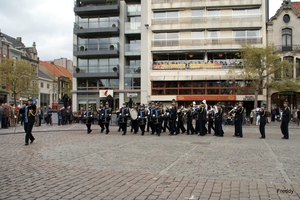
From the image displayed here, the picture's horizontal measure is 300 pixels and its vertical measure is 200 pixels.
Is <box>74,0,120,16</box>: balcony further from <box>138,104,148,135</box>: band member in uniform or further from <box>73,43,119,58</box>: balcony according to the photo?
<box>138,104,148,135</box>: band member in uniform

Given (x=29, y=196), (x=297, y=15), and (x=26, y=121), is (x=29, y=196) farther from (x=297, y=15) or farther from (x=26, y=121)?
(x=297, y=15)

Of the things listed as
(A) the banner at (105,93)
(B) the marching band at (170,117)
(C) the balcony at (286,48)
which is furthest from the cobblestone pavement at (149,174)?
(A) the banner at (105,93)

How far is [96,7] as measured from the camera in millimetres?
44250

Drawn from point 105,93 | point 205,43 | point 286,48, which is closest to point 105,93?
point 105,93

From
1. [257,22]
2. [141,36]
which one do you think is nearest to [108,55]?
[141,36]

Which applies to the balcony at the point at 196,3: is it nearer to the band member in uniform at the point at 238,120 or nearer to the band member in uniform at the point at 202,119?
the band member in uniform at the point at 202,119

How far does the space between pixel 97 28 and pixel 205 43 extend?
48.8ft

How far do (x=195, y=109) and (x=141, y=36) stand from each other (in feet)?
81.9

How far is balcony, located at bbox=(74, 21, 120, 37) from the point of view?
4378cm

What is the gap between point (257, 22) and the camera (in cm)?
4056

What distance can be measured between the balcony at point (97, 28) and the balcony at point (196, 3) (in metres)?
5.97

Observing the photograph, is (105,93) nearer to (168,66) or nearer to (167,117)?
(168,66)

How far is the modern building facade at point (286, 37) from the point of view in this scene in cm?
3978

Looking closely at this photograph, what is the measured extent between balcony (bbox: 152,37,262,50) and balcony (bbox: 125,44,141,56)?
269 centimetres
